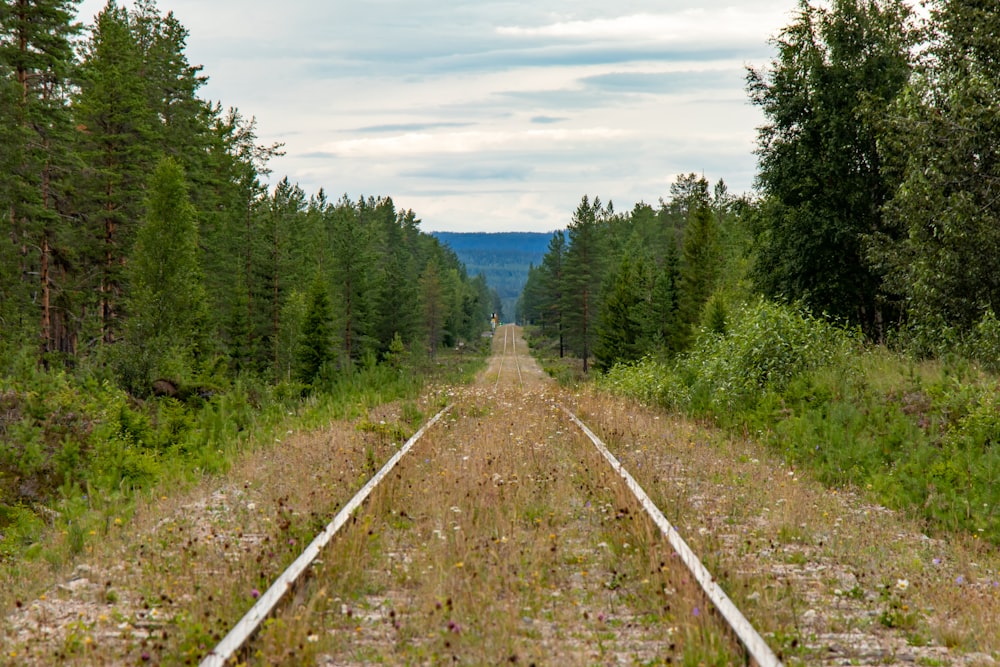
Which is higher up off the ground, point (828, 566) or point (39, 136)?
point (39, 136)

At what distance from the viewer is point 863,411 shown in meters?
11.8

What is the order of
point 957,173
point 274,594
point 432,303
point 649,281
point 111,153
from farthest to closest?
point 432,303 < point 649,281 < point 111,153 < point 957,173 < point 274,594

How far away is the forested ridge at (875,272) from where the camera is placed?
399 inches

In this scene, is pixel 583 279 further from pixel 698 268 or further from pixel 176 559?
pixel 176 559

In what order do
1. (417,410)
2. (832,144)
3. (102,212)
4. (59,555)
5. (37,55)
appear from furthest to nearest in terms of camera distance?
(102,212)
(37,55)
(832,144)
(417,410)
(59,555)

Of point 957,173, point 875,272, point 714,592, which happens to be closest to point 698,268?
point 875,272

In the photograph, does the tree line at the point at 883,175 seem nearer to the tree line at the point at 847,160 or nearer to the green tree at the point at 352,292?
the tree line at the point at 847,160

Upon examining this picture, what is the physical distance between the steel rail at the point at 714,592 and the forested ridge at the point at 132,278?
629cm

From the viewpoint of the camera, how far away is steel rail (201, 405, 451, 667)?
3818 millimetres

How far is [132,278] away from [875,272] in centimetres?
2615

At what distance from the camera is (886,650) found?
4.33m

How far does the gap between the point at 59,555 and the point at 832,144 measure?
24128mm

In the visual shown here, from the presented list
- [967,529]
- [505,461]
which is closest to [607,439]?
[505,461]

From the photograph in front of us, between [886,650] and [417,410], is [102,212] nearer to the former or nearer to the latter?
[417,410]
